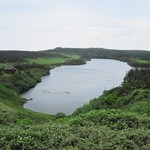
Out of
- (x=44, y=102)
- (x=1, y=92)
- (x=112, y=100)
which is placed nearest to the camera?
(x=112, y=100)

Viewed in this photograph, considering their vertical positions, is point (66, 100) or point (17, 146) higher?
point (17, 146)

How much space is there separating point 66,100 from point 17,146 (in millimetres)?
57655

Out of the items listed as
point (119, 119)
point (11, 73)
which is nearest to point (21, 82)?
point (11, 73)

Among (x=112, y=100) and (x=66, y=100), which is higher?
(x=112, y=100)

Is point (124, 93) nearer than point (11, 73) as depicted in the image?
Yes

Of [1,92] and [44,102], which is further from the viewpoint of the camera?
[44,102]

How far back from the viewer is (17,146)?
15844 mm

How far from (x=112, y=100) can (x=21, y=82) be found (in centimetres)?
4810

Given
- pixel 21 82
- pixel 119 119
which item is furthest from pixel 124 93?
pixel 21 82

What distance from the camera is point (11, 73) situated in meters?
96.0

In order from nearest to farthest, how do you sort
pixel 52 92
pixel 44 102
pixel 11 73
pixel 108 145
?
pixel 108 145 → pixel 44 102 → pixel 52 92 → pixel 11 73

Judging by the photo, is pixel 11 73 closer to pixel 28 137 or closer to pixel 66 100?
pixel 66 100

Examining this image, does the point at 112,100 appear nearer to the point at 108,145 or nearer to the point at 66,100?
the point at 66,100

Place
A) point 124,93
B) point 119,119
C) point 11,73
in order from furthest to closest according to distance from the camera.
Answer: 1. point 11,73
2. point 124,93
3. point 119,119
